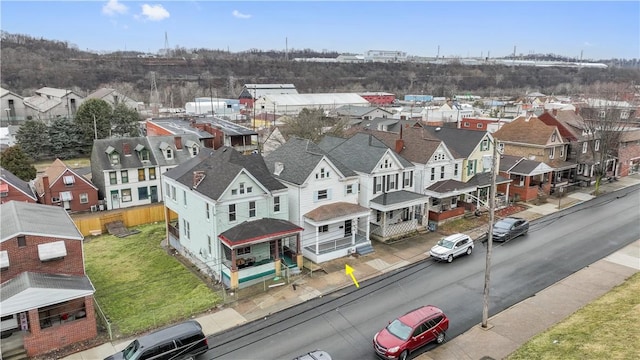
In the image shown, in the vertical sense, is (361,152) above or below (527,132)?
below

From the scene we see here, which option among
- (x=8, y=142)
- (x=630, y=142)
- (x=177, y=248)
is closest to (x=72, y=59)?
(x=8, y=142)

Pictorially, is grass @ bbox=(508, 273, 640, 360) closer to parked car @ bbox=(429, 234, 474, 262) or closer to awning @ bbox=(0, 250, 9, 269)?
parked car @ bbox=(429, 234, 474, 262)

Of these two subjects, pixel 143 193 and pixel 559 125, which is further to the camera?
pixel 559 125

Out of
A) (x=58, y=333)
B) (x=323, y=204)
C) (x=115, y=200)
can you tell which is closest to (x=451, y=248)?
(x=323, y=204)

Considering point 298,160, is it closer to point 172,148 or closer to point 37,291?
point 37,291

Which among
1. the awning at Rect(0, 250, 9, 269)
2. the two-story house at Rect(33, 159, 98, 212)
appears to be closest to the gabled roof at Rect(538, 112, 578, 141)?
the two-story house at Rect(33, 159, 98, 212)

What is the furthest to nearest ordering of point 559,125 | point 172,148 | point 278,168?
point 559,125
point 172,148
point 278,168

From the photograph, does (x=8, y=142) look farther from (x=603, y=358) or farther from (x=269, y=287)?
(x=603, y=358)
